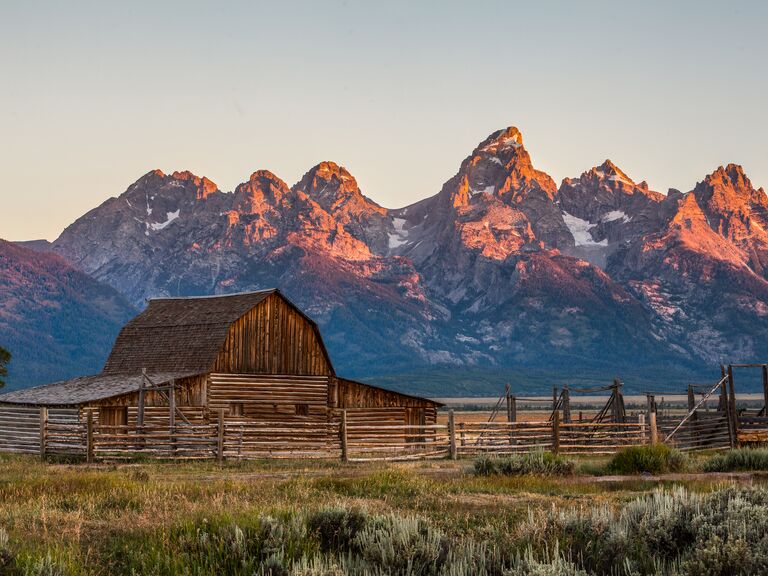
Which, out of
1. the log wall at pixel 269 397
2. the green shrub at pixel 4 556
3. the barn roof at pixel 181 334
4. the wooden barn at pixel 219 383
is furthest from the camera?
the barn roof at pixel 181 334

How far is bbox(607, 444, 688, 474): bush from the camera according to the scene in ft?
80.4

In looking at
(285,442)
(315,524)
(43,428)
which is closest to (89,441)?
(43,428)

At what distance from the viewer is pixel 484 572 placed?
972 centimetres

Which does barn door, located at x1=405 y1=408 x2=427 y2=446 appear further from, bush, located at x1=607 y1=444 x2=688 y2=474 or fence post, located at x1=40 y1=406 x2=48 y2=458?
bush, located at x1=607 y1=444 x2=688 y2=474

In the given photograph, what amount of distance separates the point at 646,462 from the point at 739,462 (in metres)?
2.50

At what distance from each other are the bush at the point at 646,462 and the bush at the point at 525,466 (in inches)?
50.6

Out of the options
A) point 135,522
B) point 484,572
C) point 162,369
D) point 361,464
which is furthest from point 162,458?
point 484,572

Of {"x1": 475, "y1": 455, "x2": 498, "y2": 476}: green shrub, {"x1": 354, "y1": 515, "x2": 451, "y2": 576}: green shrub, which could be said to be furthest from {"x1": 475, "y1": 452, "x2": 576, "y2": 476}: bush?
{"x1": 354, "y1": 515, "x2": 451, "y2": 576}: green shrub

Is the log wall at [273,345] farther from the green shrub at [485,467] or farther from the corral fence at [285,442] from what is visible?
the green shrub at [485,467]

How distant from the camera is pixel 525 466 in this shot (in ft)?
76.7

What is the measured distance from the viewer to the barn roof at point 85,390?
1532 inches

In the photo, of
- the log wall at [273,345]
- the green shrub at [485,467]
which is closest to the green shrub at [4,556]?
the green shrub at [485,467]

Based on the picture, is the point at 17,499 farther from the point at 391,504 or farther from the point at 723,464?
the point at 723,464

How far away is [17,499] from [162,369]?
2781 centimetres
